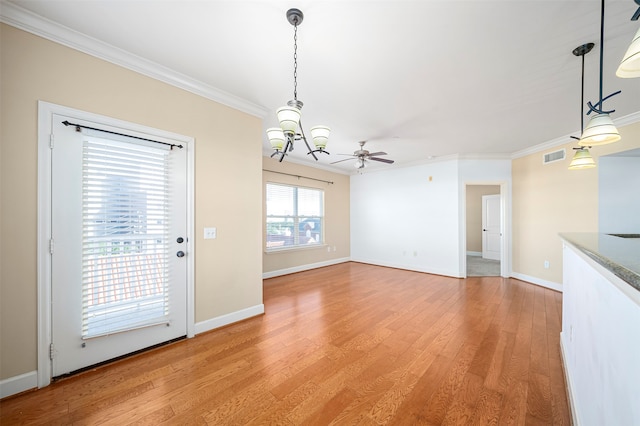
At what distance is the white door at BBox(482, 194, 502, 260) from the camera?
7353 millimetres

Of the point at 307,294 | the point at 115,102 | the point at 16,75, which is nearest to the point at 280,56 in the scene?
the point at 115,102

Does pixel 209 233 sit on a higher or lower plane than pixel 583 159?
lower

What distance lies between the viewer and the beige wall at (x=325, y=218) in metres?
5.29

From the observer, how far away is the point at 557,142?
416cm

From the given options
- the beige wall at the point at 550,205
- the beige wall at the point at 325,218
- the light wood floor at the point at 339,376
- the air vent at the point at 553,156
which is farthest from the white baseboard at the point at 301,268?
the air vent at the point at 553,156

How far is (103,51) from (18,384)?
8.83 ft

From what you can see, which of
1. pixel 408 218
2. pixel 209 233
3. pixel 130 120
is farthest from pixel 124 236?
pixel 408 218

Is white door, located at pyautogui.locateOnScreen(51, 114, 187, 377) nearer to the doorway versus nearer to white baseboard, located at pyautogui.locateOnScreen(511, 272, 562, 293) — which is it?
white baseboard, located at pyautogui.locateOnScreen(511, 272, 562, 293)

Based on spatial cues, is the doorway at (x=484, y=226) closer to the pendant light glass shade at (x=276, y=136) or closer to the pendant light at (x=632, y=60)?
the pendant light at (x=632, y=60)

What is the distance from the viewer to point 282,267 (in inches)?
215

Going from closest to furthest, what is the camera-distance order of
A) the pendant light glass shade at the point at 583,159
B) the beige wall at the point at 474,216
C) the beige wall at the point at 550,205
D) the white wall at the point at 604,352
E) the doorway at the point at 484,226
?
1. the white wall at the point at 604,352
2. the pendant light glass shade at the point at 583,159
3. the beige wall at the point at 550,205
4. the doorway at the point at 484,226
5. the beige wall at the point at 474,216

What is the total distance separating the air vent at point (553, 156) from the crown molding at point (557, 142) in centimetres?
11

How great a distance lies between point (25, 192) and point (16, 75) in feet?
2.81

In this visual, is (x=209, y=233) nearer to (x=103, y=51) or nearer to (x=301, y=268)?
(x=103, y=51)
